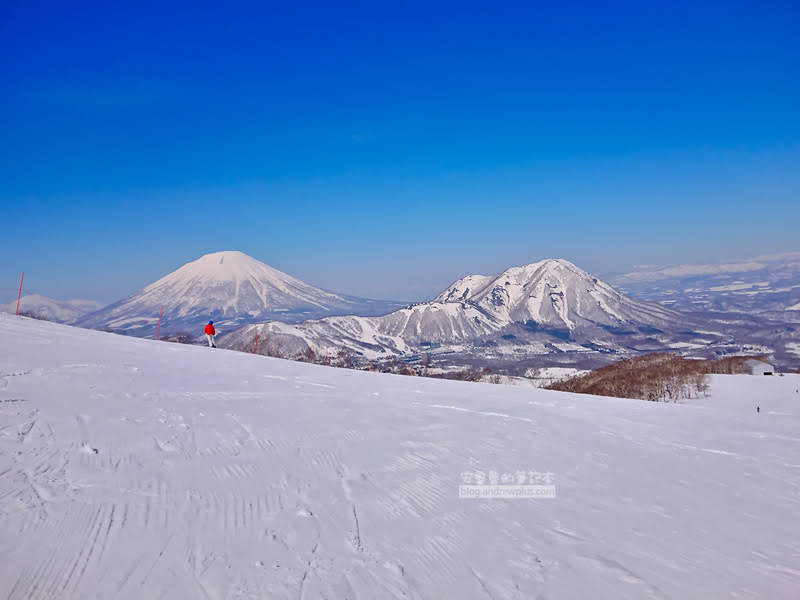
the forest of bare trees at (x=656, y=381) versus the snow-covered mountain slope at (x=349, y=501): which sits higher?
the snow-covered mountain slope at (x=349, y=501)

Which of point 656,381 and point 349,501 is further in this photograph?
point 656,381

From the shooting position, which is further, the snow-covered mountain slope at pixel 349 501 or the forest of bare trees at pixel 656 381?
the forest of bare trees at pixel 656 381

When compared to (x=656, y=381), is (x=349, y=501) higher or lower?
higher

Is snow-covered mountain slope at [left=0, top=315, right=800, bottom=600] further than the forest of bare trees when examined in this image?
No

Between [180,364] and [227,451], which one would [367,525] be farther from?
[180,364]

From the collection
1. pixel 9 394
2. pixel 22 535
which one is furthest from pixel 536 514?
pixel 9 394

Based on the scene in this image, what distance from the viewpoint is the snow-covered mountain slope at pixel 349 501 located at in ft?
13.6

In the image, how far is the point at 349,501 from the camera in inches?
228

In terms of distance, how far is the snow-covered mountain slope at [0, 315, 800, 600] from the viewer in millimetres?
4145

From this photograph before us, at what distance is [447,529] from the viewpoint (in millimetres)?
5375

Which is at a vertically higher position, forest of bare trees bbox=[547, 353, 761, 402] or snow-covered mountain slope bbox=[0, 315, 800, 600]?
snow-covered mountain slope bbox=[0, 315, 800, 600]

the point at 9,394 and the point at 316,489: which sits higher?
the point at 9,394

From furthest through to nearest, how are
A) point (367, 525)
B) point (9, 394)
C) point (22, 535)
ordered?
point (9, 394) → point (367, 525) → point (22, 535)

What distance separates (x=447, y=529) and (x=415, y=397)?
27.8 feet
